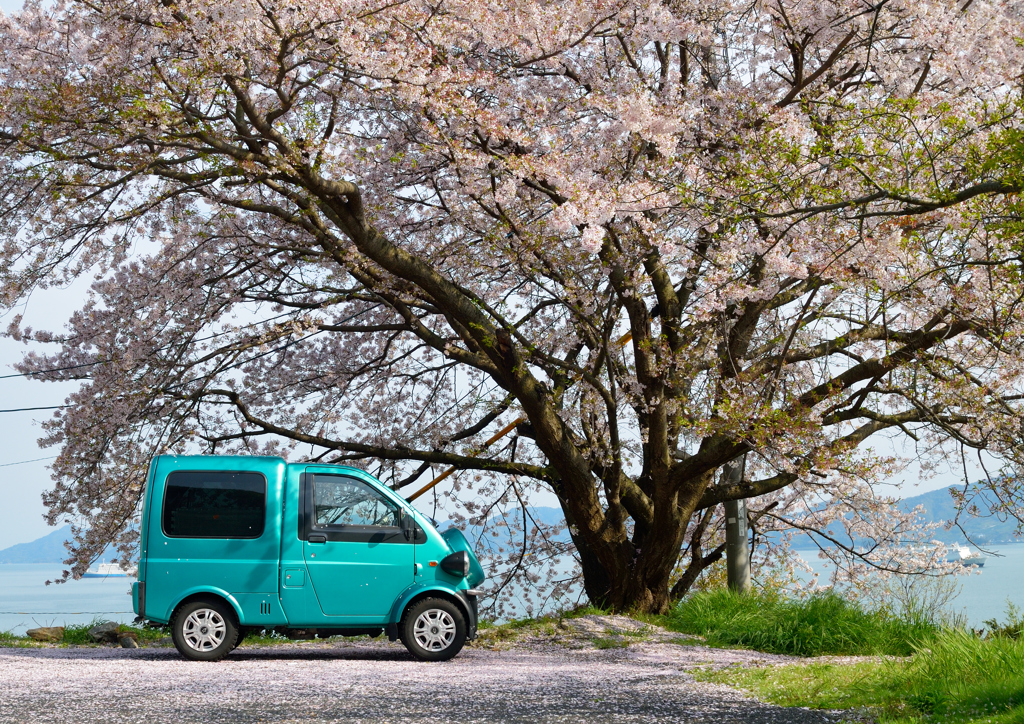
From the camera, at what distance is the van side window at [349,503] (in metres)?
7.93

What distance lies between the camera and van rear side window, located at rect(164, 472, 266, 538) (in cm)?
773

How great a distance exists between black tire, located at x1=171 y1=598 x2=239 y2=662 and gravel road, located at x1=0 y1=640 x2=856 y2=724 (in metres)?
0.21

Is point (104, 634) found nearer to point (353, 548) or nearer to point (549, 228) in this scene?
point (353, 548)

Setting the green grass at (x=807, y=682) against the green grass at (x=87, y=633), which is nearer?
the green grass at (x=807, y=682)

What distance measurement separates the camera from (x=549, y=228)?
8617 mm

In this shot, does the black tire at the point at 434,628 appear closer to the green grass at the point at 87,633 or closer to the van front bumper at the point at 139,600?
the van front bumper at the point at 139,600

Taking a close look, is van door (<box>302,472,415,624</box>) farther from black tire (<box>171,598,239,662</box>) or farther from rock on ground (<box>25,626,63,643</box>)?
rock on ground (<box>25,626,63,643</box>)

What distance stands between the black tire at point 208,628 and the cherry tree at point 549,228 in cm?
334

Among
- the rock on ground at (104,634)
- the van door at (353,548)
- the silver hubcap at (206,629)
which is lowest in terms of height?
the rock on ground at (104,634)

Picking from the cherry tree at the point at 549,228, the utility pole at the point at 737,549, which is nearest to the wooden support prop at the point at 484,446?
the cherry tree at the point at 549,228

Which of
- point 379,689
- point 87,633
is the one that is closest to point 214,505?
point 379,689

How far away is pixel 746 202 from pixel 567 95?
15.0 feet

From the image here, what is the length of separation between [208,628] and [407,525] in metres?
1.97

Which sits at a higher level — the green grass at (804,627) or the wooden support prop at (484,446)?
the wooden support prop at (484,446)
